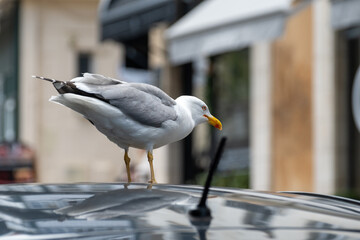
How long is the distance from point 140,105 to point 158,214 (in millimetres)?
693

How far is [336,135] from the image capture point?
34.0ft

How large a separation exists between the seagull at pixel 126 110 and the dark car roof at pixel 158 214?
0.19 m

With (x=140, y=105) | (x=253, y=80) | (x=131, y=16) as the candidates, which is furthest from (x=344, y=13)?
(x=140, y=105)

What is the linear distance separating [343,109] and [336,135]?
1.25ft

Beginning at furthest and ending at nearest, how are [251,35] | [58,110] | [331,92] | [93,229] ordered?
[58,110]
[331,92]
[251,35]
[93,229]

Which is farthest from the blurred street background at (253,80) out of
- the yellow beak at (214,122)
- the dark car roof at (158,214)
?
the dark car roof at (158,214)

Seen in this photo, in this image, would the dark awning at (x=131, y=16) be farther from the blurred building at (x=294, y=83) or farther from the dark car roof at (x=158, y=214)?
the dark car roof at (x=158, y=214)

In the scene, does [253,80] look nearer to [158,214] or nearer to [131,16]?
[131,16]

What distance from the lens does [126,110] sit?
8.21ft

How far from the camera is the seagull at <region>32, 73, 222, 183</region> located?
8.02 ft

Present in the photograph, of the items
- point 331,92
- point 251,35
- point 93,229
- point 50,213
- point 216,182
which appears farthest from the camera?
point 216,182

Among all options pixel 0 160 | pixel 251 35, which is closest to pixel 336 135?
pixel 251 35

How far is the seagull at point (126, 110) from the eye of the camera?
2.45 meters

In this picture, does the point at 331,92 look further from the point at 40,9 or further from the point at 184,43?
the point at 40,9
